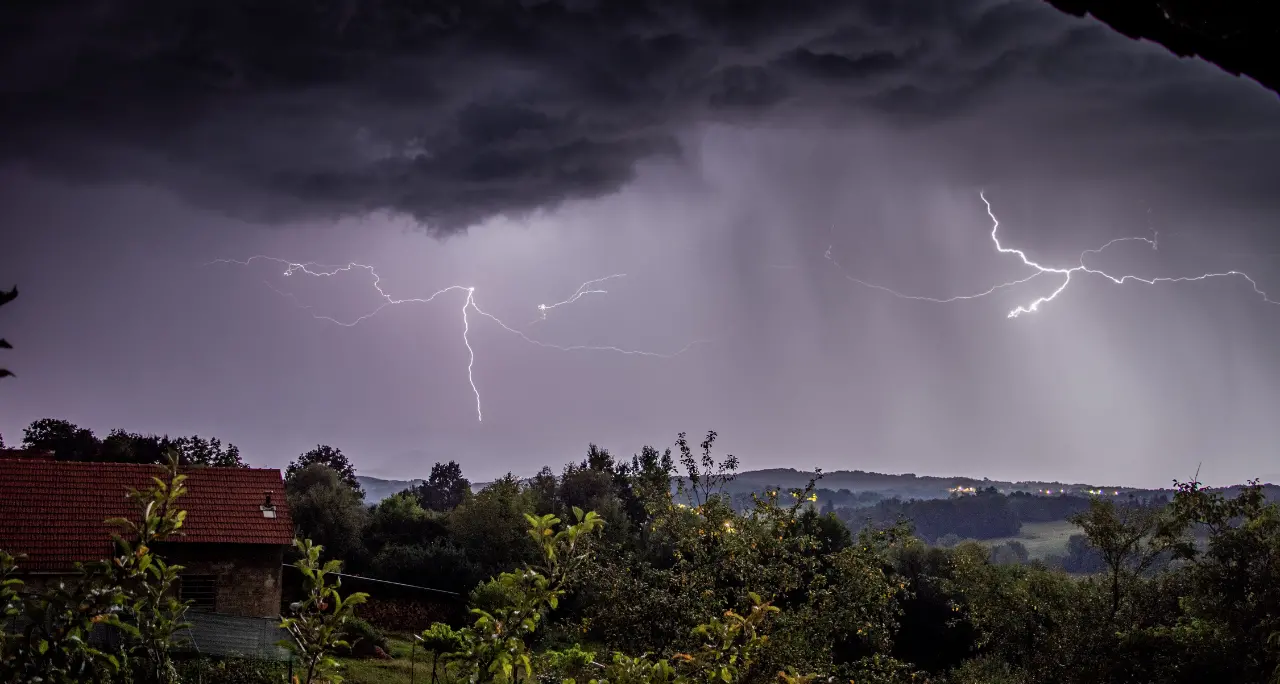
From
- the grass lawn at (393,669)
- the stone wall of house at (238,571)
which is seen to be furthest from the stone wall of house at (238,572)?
the grass lawn at (393,669)

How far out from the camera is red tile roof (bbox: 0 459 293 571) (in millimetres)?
24062

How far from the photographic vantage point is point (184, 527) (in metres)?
24.2

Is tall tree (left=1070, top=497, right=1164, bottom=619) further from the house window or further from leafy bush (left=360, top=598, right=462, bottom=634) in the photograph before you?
the house window

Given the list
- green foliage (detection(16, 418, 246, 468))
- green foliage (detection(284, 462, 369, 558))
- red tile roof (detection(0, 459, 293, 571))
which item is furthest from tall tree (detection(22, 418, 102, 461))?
red tile roof (detection(0, 459, 293, 571))

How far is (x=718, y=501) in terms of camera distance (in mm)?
14547

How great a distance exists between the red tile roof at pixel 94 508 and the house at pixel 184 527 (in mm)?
24

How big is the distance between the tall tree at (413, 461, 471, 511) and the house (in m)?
66.7

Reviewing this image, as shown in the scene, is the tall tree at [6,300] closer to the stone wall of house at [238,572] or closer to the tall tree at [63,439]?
the stone wall of house at [238,572]

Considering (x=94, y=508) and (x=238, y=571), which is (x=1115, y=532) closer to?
(x=238, y=571)

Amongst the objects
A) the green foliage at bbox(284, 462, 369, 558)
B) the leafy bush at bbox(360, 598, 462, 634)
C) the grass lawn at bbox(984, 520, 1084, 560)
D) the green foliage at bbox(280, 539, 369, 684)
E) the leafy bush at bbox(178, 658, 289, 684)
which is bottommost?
the grass lawn at bbox(984, 520, 1084, 560)

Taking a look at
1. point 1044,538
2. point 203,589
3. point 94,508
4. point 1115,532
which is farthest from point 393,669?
point 1044,538

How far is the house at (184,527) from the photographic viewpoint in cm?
2422

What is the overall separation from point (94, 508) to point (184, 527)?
11.9ft

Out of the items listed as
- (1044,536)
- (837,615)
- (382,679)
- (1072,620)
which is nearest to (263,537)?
(382,679)
